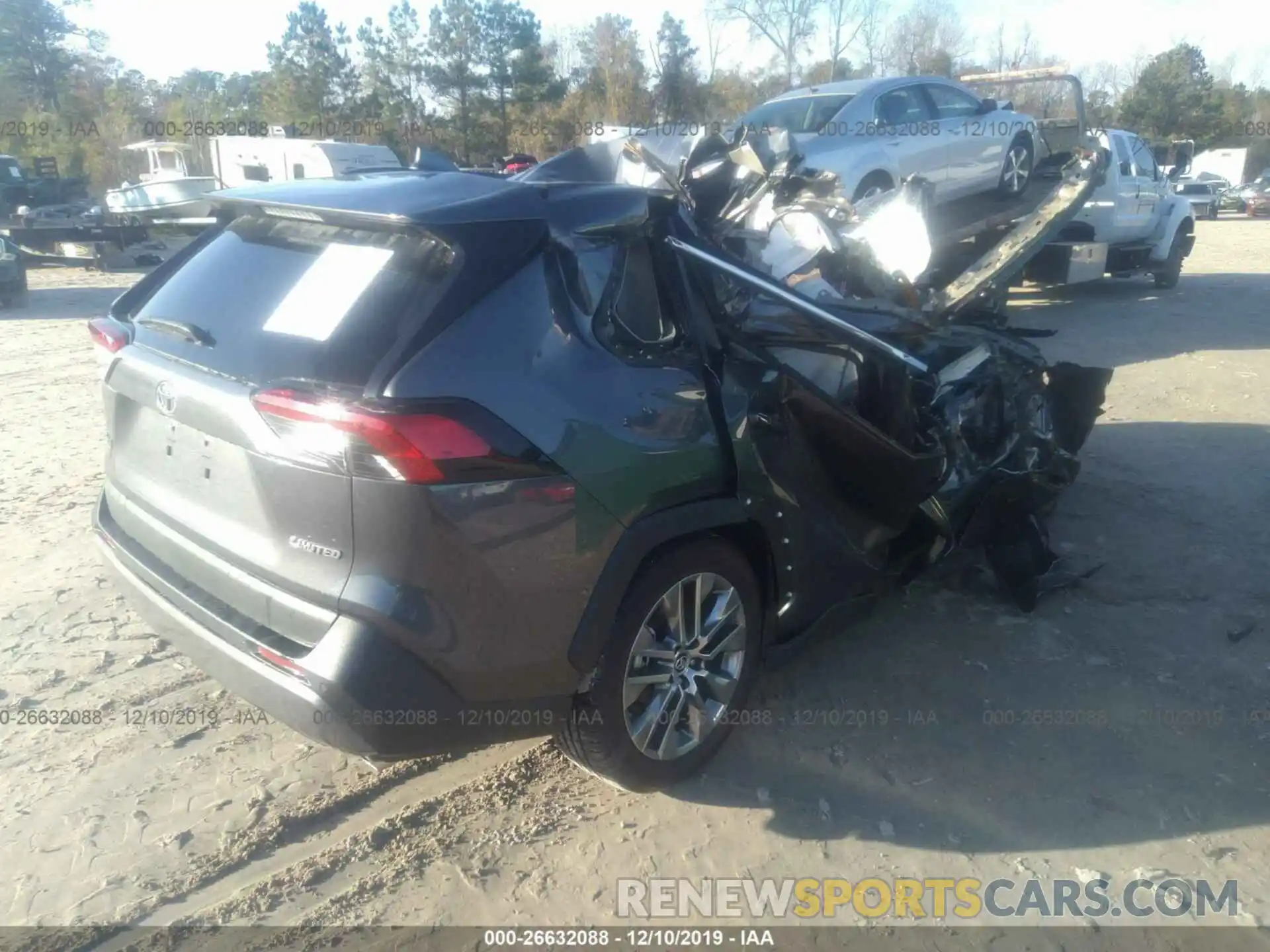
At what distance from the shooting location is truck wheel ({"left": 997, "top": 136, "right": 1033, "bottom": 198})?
10.9 metres

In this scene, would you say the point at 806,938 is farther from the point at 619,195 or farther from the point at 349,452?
the point at 619,195

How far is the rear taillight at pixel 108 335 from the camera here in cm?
337

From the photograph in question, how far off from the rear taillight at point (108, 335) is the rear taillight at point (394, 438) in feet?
3.32

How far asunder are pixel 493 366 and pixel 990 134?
9661 millimetres

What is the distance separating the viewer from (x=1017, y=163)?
10961mm

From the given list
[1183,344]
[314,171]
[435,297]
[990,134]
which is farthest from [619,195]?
[314,171]

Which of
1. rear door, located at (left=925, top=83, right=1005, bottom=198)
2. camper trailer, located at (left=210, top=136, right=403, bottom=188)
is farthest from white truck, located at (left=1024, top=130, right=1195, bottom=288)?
camper trailer, located at (left=210, top=136, right=403, bottom=188)

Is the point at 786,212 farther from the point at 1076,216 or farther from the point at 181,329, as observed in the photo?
the point at 1076,216

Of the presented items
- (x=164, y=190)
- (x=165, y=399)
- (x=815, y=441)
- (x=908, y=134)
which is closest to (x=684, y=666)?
(x=815, y=441)

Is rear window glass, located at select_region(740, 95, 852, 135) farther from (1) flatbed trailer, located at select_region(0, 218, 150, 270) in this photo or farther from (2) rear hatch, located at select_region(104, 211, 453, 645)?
(1) flatbed trailer, located at select_region(0, 218, 150, 270)

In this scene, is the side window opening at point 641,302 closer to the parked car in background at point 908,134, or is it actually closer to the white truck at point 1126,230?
the parked car in background at point 908,134

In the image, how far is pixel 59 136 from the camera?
3247 centimetres

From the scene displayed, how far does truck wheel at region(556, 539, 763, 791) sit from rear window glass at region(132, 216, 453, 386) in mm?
1131

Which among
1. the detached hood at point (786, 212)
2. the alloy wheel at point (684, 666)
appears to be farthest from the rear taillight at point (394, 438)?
the detached hood at point (786, 212)
